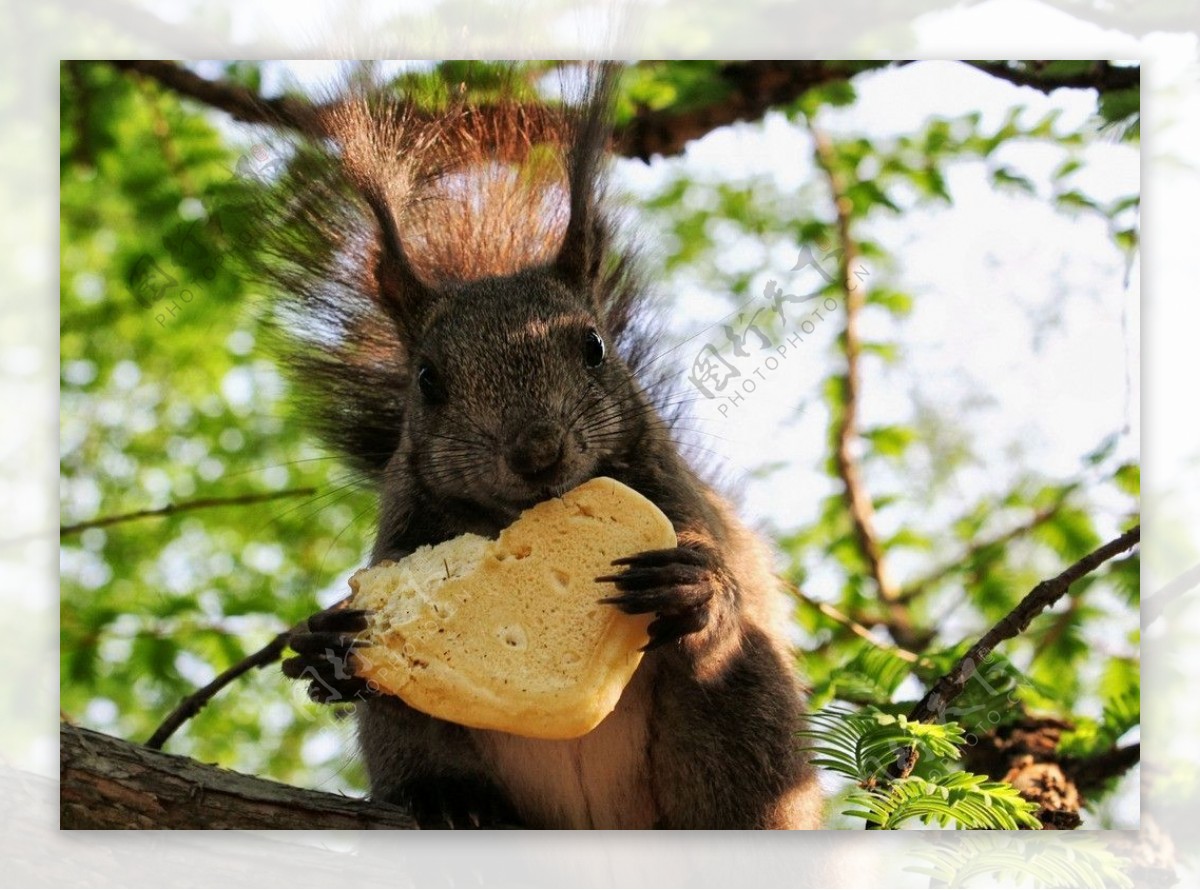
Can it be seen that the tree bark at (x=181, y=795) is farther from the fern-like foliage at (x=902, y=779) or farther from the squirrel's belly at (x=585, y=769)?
the fern-like foliage at (x=902, y=779)

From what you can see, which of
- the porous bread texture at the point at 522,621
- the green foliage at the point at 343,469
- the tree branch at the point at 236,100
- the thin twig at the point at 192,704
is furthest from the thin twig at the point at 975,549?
the tree branch at the point at 236,100

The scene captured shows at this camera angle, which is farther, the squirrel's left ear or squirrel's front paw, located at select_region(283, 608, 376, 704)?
the squirrel's left ear

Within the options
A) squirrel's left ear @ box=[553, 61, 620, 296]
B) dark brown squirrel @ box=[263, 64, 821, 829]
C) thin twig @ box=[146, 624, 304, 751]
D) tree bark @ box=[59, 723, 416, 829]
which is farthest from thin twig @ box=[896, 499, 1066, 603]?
thin twig @ box=[146, 624, 304, 751]

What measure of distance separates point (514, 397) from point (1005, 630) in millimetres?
1218

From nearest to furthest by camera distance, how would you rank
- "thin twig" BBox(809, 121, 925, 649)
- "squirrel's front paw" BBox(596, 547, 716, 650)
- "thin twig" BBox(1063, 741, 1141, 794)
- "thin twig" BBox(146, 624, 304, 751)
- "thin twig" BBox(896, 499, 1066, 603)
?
"squirrel's front paw" BBox(596, 547, 716, 650), "thin twig" BBox(146, 624, 304, 751), "thin twig" BBox(1063, 741, 1141, 794), "thin twig" BBox(896, 499, 1066, 603), "thin twig" BBox(809, 121, 925, 649)

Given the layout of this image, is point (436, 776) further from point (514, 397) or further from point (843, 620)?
point (843, 620)

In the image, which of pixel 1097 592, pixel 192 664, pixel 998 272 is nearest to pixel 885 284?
pixel 998 272

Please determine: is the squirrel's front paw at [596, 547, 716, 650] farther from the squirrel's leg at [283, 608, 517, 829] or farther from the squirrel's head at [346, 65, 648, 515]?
the squirrel's leg at [283, 608, 517, 829]

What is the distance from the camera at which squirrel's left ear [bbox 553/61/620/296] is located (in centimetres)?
350

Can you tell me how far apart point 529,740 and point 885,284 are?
1.94 metres

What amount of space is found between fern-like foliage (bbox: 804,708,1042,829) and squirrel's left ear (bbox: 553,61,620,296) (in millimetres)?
1272

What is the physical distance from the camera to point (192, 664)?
421 cm

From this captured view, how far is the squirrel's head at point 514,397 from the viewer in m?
2.96

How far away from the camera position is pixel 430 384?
3.24 m
